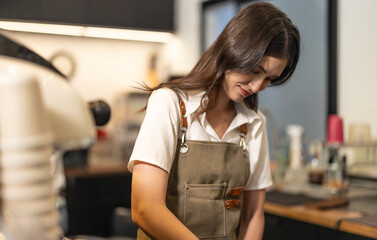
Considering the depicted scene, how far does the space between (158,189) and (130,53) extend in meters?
4.49

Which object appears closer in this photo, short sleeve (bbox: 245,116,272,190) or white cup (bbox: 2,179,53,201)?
white cup (bbox: 2,179,53,201)

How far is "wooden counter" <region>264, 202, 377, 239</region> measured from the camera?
6.76ft

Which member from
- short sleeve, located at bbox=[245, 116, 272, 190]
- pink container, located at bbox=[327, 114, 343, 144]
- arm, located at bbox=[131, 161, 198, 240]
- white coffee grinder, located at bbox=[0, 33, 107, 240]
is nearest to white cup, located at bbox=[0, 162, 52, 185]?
white coffee grinder, located at bbox=[0, 33, 107, 240]

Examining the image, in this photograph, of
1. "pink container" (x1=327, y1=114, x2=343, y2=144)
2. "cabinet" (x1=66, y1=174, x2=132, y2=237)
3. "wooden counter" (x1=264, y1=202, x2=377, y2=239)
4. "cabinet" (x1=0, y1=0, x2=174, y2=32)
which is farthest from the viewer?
"cabinet" (x1=0, y1=0, x2=174, y2=32)

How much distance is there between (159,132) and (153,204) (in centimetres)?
20

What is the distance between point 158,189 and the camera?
4.24 feet

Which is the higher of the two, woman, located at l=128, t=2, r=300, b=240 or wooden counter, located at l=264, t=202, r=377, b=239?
woman, located at l=128, t=2, r=300, b=240

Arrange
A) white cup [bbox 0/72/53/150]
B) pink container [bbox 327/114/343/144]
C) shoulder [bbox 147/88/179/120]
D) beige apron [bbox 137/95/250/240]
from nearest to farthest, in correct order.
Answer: white cup [bbox 0/72/53/150] → shoulder [bbox 147/88/179/120] → beige apron [bbox 137/95/250/240] → pink container [bbox 327/114/343/144]

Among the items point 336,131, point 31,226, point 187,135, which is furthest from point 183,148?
point 336,131

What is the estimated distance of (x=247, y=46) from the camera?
1.38 metres

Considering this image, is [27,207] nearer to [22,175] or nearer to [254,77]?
[22,175]

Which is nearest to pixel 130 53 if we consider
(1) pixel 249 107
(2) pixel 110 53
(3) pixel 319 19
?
(2) pixel 110 53

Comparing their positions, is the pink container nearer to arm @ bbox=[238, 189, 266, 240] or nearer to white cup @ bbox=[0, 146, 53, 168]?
arm @ bbox=[238, 189, 266, 240]

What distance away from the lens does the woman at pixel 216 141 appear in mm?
1323
